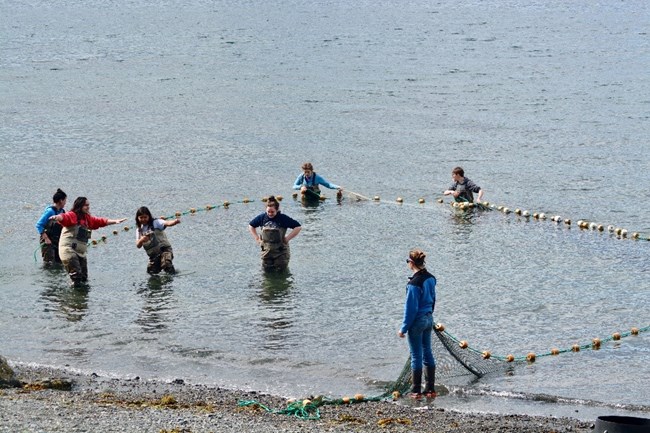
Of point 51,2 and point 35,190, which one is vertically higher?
point 51,2

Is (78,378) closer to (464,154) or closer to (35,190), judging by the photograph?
(35,190)

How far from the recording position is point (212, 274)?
21125 mm

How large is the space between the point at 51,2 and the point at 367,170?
52080 mm

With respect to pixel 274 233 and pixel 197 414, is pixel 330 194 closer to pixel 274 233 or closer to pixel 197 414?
pixel 274 233

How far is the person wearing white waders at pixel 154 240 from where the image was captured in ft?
65.5

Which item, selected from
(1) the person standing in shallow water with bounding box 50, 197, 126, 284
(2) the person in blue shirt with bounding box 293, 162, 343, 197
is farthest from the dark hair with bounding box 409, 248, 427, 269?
(2) the person in blue shirt with bounding box 293, 162, 343, 197

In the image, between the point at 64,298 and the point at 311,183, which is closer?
the point at 64,298

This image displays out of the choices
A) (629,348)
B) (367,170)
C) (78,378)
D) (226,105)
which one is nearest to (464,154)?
(367,170)

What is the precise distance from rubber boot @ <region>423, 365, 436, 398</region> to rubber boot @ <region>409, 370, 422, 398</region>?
139 mm

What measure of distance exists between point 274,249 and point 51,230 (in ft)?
13.8

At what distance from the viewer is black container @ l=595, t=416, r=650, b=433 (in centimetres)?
1055

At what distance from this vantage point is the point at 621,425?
10.6 m

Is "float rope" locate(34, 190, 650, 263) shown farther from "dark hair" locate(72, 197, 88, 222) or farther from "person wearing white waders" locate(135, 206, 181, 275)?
"dark hair" locate(72, 197, 88, 222)

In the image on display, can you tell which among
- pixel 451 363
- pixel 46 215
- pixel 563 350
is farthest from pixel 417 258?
pixel 46 215
